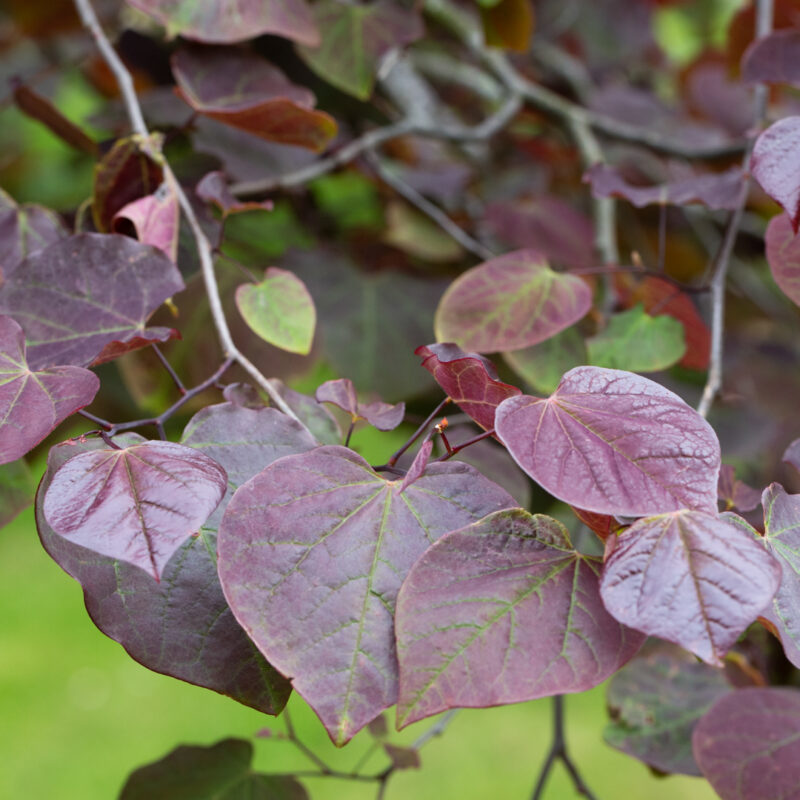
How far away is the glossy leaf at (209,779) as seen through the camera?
0.49m

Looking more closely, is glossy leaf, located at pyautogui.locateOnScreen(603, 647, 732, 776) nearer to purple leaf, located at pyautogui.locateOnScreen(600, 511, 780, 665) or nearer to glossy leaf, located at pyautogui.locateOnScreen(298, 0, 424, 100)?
purple leaf, located at pyautogui.locateOnScreen(600, 511, 780, 665)

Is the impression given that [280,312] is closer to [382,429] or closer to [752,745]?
[382,429]

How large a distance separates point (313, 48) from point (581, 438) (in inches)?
19.8

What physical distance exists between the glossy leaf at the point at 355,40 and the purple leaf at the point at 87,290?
323 mm

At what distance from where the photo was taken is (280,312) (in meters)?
0.46

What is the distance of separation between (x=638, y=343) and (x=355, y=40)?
0.37 m

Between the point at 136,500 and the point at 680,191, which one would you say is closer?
the point at 136,500

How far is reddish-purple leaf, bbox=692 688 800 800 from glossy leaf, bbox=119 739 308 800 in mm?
245

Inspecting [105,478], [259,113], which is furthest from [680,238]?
[105,478]

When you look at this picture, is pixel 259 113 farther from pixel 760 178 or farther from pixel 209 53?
pixel 760 178

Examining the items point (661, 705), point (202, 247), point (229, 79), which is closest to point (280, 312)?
point (202, 247)

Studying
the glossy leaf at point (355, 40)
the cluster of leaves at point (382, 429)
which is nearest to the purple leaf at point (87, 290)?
the cluster of leaves at point (382, 429)

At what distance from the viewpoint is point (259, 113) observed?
0.50 meters

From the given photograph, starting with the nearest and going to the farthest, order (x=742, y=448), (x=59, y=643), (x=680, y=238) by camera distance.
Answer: (x=742, y=448) → (x=680, y=238) → (x=59, y=643)
